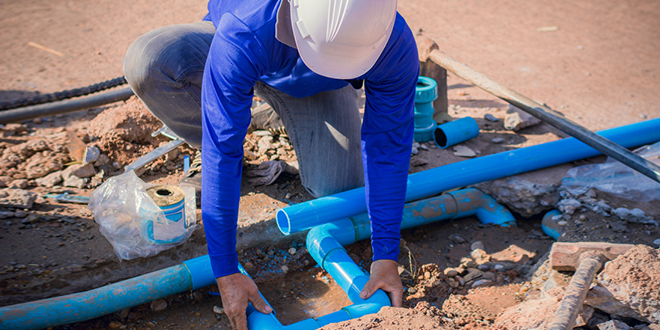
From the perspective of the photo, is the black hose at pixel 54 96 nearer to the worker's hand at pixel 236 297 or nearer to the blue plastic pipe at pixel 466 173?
the blue plastic pipe at pixel 466 173

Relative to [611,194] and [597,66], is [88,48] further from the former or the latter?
[597,66]

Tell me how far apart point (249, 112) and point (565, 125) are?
2.03 metres

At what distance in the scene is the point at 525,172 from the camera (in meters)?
3.04

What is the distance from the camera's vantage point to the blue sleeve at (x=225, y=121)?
1733 millimetres

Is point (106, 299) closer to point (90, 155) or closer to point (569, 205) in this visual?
point (90, 155)

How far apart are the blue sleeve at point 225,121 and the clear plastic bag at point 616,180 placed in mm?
2176


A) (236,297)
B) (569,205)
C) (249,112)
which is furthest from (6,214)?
(569,205)

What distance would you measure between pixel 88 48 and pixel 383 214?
440 cm

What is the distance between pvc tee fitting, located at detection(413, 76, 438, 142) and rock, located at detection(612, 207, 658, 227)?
1433 millimetres

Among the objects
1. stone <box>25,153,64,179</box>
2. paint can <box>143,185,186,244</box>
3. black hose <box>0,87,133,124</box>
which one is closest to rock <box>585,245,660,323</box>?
paint can <box>143,185,186,244</box>

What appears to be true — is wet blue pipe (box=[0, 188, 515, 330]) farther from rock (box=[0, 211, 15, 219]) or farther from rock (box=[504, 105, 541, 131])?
rock (box=[504, 105, 541, 131])

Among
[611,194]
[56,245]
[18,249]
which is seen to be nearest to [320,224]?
[56,245]

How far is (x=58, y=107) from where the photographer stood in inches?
135

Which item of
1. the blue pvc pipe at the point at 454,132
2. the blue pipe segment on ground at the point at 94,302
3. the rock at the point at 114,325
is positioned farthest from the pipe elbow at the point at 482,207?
the rock at the point at 114,325
